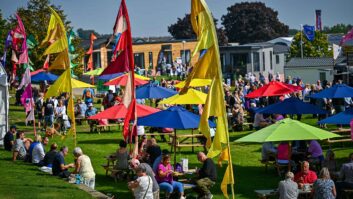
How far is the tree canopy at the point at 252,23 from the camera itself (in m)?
150

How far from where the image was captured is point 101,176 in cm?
2380

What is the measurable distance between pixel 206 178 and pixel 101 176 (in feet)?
17.8

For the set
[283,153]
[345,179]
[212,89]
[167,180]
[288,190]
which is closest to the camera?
[212,89]

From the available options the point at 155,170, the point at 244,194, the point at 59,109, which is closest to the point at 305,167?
the point at 244,194

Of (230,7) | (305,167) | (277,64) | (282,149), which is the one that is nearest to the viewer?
(305,167)

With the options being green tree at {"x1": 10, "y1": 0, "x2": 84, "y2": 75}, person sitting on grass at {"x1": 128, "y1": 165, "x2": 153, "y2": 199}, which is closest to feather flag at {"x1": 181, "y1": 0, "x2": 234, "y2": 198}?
person sitting on grass at {"x1": 128, "y1": 165, "x2": 153, "y2": 199}

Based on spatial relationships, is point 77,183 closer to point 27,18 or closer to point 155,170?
point 155,170

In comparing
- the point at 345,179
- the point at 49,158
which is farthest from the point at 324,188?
the point at 49,158

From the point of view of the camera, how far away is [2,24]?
6178 centimetres

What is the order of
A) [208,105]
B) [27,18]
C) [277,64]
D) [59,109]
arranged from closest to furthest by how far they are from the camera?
[208,105] → [59,109] → [27,18] → [277,64]

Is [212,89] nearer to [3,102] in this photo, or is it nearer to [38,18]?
[3,102]

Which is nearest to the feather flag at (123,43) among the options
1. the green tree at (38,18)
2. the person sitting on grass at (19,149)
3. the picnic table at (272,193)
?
the picnic table at (272,193)

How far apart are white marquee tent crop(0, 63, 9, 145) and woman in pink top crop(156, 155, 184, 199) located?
489 inches

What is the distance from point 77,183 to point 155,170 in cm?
259
